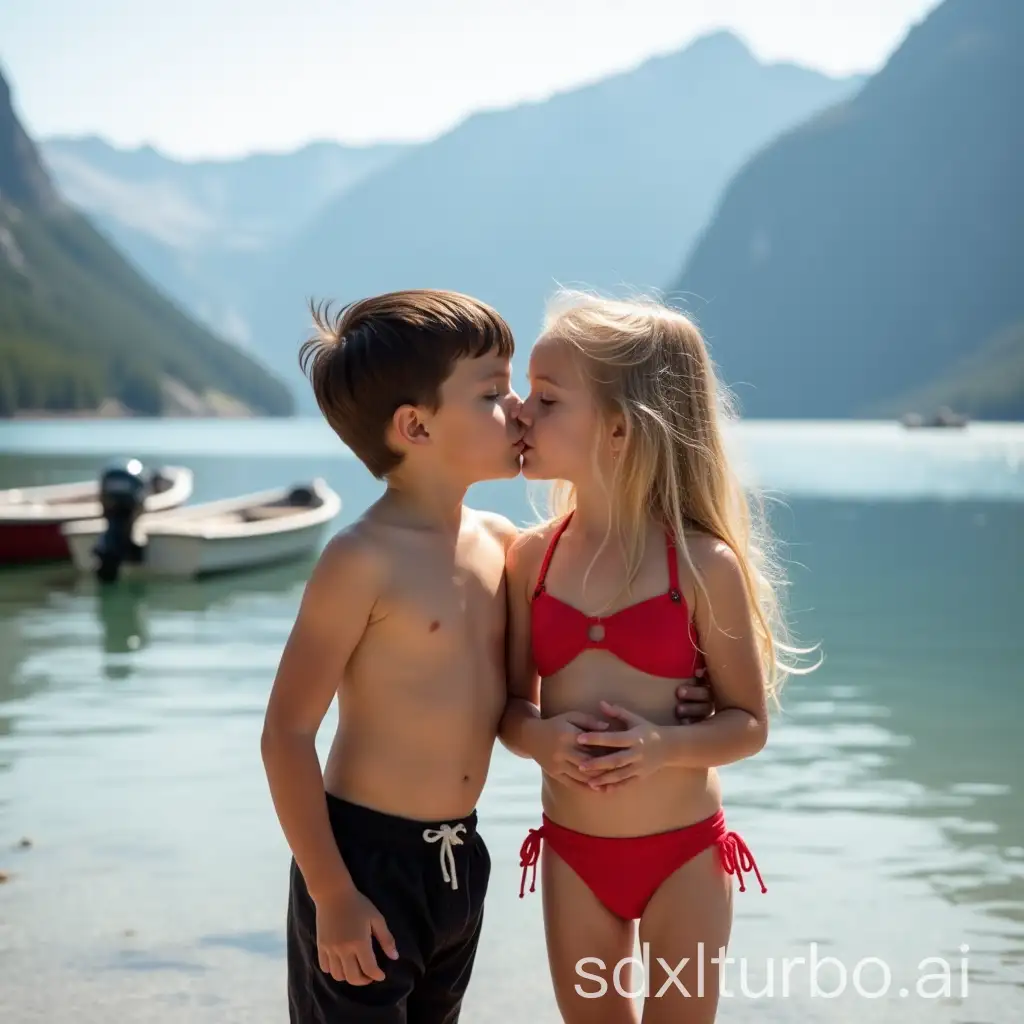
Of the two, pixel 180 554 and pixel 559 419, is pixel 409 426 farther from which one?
pixel 180 554

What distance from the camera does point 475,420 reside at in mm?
2990

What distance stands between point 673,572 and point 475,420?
1.78ft

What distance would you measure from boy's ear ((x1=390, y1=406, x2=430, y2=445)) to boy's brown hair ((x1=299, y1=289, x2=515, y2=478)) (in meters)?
0.01

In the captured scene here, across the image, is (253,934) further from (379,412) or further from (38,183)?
(38,183)

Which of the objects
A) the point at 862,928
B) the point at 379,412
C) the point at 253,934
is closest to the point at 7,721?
the point at 253,934

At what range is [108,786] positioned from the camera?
8.62 meters

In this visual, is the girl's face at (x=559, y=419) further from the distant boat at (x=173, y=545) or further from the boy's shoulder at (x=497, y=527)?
the distant boat at (x=173, y=545)

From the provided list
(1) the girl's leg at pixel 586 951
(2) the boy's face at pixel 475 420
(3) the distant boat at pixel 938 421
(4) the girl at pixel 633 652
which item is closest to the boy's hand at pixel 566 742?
(4) the girl at pixel 633 652

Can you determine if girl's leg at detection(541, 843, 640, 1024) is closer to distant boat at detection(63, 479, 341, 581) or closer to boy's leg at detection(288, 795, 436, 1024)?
boy's leg at detection(288, 795, 436, 1024)

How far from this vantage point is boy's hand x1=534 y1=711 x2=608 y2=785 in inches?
116

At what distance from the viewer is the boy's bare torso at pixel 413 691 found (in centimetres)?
289

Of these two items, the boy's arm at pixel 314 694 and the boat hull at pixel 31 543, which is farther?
the boat hull at pixel 31 543

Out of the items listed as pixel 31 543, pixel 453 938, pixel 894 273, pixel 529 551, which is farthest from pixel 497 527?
pixel 894 273

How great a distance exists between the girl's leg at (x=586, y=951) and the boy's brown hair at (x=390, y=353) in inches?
40.0
